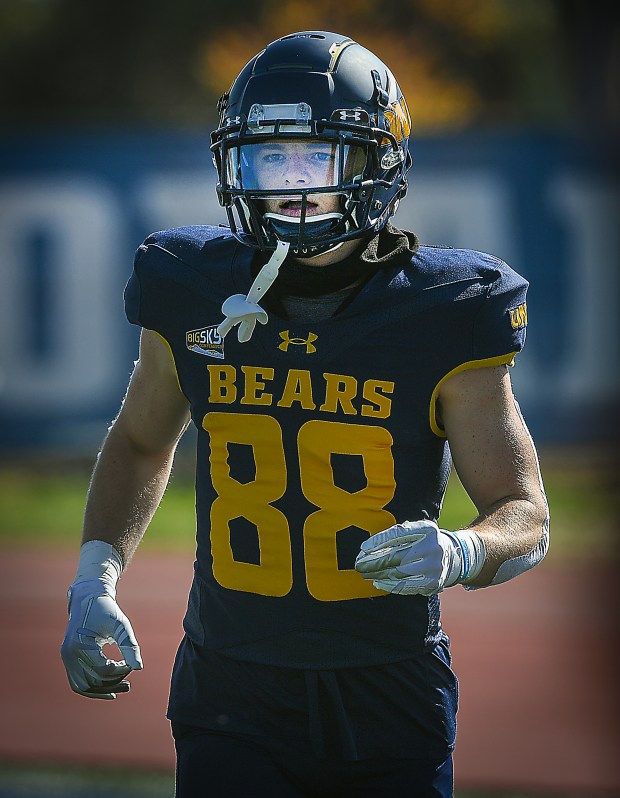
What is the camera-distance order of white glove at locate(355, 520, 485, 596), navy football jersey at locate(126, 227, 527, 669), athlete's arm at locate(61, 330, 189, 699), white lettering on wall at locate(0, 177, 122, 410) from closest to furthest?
white glove at locate(355, 520, 485, 596) → navy football jersey at locate(126, 227, 527, 669) → athlete's arm at locate(61, 330, 189, 699) → white lettering on wall at locate(0, 177, 122, 410)

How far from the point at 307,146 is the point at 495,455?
0.67 m

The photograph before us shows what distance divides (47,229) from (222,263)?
774cm

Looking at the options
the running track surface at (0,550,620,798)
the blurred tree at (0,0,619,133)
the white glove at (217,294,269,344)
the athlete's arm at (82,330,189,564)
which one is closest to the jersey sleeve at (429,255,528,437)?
the white glove at (217,294,269,344)

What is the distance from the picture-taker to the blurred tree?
16922 mm

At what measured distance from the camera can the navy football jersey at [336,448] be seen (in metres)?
2.46

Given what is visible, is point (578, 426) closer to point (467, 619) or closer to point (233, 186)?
point (467, 619)

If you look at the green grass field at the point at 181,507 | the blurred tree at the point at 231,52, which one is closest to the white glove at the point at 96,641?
the green grass field at the point at 181,507

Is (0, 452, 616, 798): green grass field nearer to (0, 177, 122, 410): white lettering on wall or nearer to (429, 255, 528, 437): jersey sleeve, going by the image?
(0, 177, 122, 410): white lettering on wall

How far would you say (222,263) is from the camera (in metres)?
2.67

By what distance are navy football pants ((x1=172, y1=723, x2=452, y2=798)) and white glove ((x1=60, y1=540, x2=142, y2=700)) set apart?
7.8 inches

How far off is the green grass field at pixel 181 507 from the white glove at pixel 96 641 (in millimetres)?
6082

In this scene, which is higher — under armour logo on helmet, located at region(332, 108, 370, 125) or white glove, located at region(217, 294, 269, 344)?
under armour logo on helmet, located at region(332, 108, 370, 125)

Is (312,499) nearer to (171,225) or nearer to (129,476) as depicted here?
(129,476)

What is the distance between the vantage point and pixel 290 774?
2441 mm
